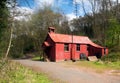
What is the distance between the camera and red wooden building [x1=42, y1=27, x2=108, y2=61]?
117 feet

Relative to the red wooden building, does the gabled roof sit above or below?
above

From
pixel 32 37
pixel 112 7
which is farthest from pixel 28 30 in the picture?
pixel 112 7

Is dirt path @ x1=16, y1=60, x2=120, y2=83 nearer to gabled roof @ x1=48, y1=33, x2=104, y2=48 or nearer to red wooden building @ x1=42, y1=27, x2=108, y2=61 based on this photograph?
red wooden building @ x1=42, y1=27, x2=108, y2=61

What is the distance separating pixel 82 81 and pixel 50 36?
21.9 m

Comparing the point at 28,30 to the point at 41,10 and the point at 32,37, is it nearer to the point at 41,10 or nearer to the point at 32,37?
the point at 32,37

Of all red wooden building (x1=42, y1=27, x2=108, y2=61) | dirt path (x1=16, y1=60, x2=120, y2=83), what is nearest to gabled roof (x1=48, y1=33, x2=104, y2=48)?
red wooden building (x1=42, y1=27, x2=108, y2=61)

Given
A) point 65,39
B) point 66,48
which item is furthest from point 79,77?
point 65,39

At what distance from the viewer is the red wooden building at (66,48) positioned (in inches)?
1399

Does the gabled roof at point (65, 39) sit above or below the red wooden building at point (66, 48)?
above

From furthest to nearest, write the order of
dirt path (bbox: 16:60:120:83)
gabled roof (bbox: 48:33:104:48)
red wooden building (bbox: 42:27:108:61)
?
gabled roof (bbox: 48:33:104:48)
red wooden building (bbox: 42:27:108:61)
dirt path (bbox: 16:60:120:83)

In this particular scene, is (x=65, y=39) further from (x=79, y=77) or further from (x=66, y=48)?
(x=79, y=77)

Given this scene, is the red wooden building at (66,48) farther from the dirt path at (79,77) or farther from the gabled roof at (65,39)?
the dirt path at (79,77)

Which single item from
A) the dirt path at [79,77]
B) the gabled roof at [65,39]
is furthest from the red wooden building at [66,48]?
the dirt path at [79,77]

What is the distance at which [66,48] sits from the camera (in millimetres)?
37219
